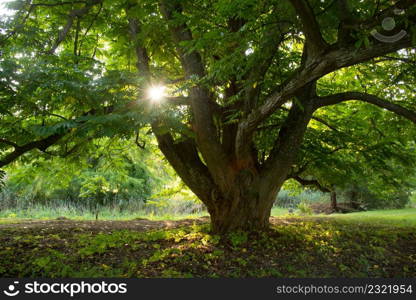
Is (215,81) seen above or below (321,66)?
above

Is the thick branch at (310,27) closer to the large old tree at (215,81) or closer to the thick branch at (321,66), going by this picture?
the large old tree at (215,81)

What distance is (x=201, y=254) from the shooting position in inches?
183

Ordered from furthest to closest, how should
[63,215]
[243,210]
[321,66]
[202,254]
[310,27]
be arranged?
1. [63,215]
2. [243,210]
3. [202,254]
4. [321,66]
5. [310,27]

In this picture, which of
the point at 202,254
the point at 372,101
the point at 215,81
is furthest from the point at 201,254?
the point at 372,101

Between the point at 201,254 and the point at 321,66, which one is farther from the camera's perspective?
the point at 201,254

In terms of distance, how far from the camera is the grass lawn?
405 cm

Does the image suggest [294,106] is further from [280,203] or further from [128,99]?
[280,203]

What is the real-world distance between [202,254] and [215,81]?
2.71m

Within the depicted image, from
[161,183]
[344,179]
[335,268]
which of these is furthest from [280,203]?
[335,268]

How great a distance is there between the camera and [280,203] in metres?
19.5

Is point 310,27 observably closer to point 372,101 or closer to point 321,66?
point 321,66

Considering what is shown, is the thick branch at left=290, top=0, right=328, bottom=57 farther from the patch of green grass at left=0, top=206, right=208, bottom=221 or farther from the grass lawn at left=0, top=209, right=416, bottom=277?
the patch of green grass at left=0, top=206, right=208, bottom=221

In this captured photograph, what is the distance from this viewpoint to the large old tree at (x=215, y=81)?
3.61 m

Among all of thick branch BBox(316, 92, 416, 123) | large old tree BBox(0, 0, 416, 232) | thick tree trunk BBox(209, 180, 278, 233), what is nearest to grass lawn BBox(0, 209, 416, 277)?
thick tree trunk BBox(209, 180, 278, 233)
